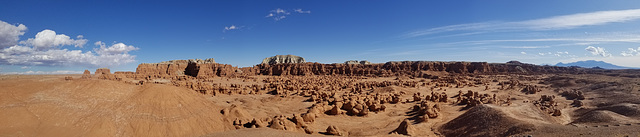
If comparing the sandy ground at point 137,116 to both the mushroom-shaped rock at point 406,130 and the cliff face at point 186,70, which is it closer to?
the mushroom-shaped rock at point 406,130

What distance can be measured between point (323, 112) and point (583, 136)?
7988 millimetres

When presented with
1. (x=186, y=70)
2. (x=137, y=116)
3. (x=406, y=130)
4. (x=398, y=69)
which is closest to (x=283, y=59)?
(x=186, y=70)

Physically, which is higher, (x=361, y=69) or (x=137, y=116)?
(x=361, y=69)

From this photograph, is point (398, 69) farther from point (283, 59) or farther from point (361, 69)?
point (283, 59)

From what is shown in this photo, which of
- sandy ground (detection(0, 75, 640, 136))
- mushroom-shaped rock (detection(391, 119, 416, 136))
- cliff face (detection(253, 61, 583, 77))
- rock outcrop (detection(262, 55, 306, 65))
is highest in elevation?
rock outcrop (detection(262, 55, 306, 65))

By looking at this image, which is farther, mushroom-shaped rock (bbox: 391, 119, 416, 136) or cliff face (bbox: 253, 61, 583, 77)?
cliff face (bbox: 253, 61, 583, 77)

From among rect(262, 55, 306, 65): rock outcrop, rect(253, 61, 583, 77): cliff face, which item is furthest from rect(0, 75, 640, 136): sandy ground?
rect(262, 55, 306, 65): rock outcrop

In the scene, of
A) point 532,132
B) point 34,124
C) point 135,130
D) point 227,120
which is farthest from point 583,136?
point 34,124

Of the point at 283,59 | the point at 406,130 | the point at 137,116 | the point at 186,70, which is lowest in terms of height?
the point at 406,130

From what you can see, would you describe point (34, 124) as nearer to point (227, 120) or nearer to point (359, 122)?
point (227, 120)

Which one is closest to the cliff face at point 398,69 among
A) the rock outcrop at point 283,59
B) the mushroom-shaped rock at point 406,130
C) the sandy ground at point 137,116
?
the rock outcrop at point 283,59

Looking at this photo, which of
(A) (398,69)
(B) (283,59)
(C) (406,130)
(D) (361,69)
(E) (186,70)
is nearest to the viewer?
(C) (406,130)

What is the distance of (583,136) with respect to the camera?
5.38m

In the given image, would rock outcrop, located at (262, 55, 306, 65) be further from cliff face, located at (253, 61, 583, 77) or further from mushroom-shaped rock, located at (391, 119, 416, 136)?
mushroom-shaped rock, located at (391, 119, 416, 136)
